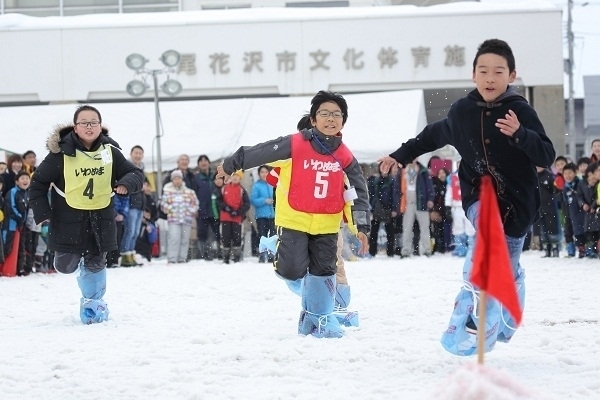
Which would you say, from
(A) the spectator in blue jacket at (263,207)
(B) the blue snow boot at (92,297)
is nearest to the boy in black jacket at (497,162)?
(B) the blue snow boot at (92,297)

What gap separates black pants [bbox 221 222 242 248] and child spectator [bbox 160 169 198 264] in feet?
2.34

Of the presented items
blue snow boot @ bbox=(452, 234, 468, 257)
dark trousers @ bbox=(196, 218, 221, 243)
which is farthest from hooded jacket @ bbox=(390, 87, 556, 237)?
dark trousers @ bbox=(196, 218, 221, 243)

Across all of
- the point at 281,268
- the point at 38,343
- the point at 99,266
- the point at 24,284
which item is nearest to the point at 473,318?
the point at 281,268

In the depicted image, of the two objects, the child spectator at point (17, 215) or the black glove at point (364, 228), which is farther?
the child spectator at point (17, 215)

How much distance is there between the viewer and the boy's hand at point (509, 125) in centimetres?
526

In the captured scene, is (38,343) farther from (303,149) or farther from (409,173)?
(409,173)

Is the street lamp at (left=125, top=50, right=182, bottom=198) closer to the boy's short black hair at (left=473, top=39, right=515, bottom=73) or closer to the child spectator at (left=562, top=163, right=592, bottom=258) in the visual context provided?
the child spectator at (left=562, top=163, right=592, bottom=258)

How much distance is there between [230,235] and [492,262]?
15.1 metres

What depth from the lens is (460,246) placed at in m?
19.0

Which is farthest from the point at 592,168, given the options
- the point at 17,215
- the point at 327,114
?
the point at 327,114

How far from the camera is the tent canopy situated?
22500 millimetres

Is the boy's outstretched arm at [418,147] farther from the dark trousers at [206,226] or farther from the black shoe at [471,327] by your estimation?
the dark trousers at [206,226]

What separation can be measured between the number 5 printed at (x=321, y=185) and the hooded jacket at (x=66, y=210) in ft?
6.52

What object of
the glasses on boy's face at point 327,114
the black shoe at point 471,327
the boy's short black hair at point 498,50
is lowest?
the black shoe at point 471,327
